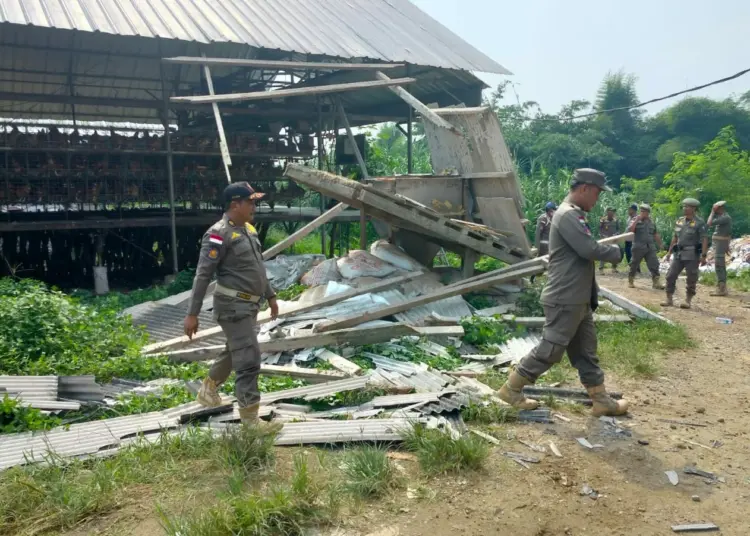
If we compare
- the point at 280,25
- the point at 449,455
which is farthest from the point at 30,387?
the point at 280,25

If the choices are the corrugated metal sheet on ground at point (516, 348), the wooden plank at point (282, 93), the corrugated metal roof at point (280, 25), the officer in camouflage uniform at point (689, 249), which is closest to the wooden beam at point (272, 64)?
the corrugated metal roof at point (280, 25)

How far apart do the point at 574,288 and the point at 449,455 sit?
5.62 feet

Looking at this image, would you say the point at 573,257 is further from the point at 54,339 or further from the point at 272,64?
the point at 272,64

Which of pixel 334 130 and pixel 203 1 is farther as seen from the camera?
pixel 334 130

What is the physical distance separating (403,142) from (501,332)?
2315 cm

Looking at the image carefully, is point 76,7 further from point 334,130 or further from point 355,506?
point 355,506

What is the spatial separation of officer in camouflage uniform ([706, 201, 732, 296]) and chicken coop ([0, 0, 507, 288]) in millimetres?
5894

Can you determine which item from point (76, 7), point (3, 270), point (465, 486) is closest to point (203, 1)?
point (76, 7)

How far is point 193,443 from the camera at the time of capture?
4.39 m

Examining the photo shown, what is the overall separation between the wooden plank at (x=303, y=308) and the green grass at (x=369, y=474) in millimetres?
3447

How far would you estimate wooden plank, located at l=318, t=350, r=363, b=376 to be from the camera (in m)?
6.32

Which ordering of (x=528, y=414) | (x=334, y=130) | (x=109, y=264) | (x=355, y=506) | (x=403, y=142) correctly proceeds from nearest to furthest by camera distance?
(x=355, y=506), (x=528, y=414), (x=109, y=264), (x=334, y=130), (x=403, y=142)

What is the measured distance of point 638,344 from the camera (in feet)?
25.2

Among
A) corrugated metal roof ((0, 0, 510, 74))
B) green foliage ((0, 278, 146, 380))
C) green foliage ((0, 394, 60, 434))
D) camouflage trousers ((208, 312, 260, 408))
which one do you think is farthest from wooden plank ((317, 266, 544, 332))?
corrugated metal roof ((0, 0, 510, 74))
